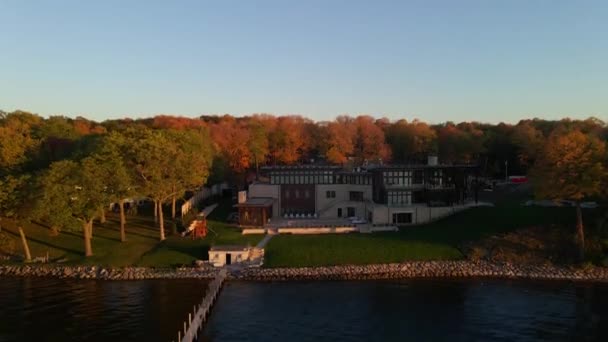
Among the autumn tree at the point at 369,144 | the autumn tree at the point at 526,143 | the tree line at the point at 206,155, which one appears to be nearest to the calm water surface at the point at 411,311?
the tree line at the point at 206,155

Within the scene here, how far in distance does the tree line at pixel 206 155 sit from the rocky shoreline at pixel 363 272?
5335mm

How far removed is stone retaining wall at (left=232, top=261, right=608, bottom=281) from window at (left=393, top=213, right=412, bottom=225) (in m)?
13.3

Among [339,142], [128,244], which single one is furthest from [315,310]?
[339,142]

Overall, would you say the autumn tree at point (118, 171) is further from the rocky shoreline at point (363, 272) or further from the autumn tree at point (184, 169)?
the rocky shoreline at point (363, 272)

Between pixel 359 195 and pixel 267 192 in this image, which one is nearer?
pixel 359 195

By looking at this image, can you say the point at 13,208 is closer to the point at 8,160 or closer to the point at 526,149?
the point at 8,160

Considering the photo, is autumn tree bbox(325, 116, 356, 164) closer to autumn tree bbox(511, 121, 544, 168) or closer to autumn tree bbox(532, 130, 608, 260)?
autumn tree bbox(511, 121, 544, 168)

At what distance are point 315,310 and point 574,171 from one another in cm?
2777

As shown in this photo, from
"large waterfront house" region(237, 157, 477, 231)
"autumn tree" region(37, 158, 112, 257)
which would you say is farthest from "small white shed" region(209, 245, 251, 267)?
"autumn tree" region(37, 158, 112, 257)

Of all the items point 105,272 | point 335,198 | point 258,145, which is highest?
point 258,145

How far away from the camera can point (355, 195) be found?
64375mm

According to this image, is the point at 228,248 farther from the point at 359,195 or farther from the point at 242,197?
the point at 359,195

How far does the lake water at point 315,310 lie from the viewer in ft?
98.3

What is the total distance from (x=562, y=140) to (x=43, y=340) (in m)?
45.5
